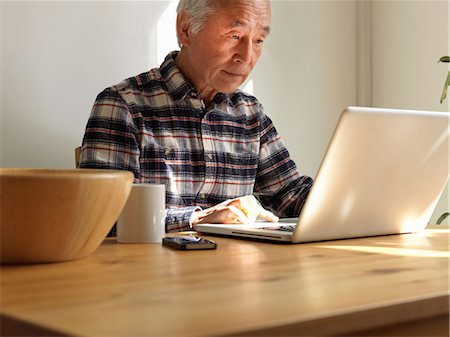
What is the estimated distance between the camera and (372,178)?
1.45 meters

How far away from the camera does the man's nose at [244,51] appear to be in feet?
7.72

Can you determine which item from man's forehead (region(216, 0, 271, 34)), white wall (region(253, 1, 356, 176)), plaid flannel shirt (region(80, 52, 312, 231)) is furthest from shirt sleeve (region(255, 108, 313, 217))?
white wall (region(253, 1, 356, 176))

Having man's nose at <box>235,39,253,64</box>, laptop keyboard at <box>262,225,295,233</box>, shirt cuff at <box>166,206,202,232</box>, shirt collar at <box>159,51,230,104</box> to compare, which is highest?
man's nose at <box>235,39,253,64</box>

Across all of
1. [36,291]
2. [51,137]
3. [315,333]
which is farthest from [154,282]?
[51,137]

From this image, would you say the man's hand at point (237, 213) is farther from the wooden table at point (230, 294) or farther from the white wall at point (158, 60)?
the white wall at point (158, 60)

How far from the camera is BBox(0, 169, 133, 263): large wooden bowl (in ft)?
3.50

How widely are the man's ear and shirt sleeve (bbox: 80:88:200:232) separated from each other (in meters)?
0.36

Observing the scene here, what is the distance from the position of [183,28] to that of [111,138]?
0.52 meters

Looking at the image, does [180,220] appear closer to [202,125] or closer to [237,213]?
[237,213]

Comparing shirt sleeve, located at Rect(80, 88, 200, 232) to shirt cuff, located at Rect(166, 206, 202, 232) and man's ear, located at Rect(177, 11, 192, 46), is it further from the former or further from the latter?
man's ear, located at Rect(177, 11, 192, 46)

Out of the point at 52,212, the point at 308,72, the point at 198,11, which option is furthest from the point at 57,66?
the point at 52,212

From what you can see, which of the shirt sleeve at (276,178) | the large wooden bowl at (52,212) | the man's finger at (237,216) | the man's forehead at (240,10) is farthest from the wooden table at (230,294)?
the man's forehead at (240,10)

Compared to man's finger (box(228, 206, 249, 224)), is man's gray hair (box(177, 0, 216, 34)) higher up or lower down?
higher up

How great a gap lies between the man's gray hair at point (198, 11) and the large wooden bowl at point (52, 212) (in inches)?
51.1
